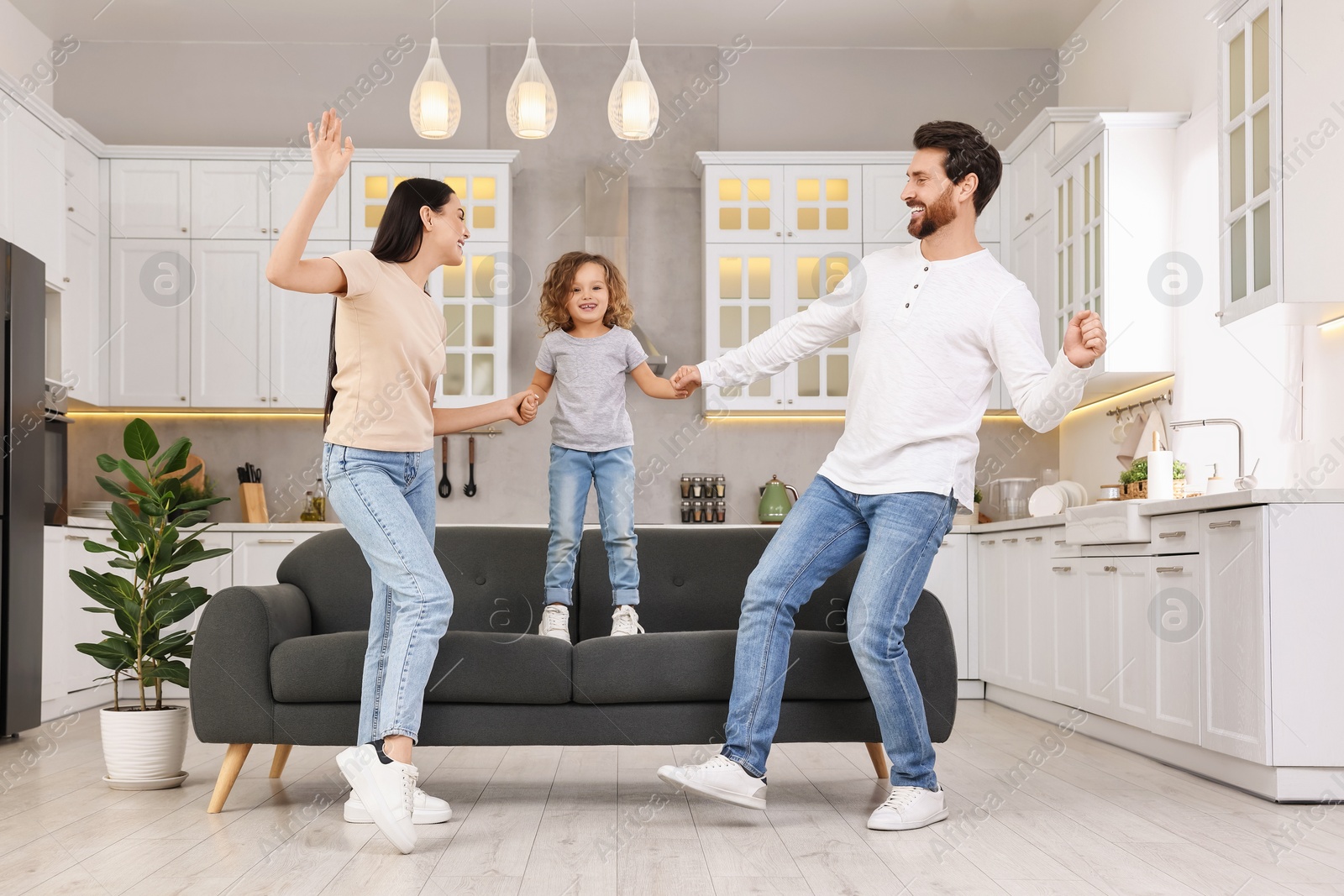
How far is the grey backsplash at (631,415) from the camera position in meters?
6.30

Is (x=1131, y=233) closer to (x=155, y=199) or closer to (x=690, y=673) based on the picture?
(x=690, y=673)

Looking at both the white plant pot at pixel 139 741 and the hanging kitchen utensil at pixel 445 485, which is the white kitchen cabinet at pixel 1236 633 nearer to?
the white plant pot at pixel 139 741

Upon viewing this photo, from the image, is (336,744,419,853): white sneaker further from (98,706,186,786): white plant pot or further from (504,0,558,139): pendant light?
(504,0,558,139): pendant light

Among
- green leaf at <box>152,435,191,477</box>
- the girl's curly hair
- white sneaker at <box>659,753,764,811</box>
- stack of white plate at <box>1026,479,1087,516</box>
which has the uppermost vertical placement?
the girl's curly hair

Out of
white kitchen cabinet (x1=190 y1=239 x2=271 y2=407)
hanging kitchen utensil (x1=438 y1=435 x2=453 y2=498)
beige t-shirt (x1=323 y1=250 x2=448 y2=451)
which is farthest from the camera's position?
hanging kitchen utensil (x1=438 y1=435 x2=453 y2=498)

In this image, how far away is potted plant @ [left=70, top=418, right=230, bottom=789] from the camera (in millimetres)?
3205

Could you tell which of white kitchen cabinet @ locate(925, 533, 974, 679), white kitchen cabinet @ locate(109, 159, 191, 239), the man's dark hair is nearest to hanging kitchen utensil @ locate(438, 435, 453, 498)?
white kitchen cabinet @ locate(109, 159, 191, 239)

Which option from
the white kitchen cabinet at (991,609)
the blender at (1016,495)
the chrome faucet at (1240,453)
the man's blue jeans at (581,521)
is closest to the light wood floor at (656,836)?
the man's blue jeans at (581,521)

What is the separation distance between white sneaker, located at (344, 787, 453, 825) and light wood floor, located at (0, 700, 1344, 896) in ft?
0.08

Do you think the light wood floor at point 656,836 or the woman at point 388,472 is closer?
the light wood floor at point 656,836

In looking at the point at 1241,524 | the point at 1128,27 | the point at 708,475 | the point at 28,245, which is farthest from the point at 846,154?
the point at 28,245

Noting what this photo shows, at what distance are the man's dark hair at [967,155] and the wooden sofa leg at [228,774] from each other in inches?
87.2

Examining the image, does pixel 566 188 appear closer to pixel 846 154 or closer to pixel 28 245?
pixel 846 154

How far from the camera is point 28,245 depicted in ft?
17.1
